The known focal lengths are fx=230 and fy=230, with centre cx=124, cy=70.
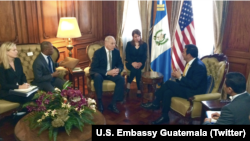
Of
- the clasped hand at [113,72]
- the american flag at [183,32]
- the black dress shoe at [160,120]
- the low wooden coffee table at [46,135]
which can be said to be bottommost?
the black dress shoe at [160,120]

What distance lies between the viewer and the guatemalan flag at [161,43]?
14.5 ft

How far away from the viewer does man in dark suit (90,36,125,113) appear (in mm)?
3709

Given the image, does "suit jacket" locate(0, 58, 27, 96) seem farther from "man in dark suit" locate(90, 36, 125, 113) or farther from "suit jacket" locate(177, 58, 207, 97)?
"suit jacket" locate(177, 58, 207, 97)

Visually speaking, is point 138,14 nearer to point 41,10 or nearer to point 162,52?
point 162,52

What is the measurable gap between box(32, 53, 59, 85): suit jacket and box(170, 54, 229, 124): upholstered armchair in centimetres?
186

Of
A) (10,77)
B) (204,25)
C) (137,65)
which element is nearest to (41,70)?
(10,77)

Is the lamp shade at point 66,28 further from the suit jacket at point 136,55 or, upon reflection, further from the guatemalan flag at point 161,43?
the guatemalan flag at point 161,43

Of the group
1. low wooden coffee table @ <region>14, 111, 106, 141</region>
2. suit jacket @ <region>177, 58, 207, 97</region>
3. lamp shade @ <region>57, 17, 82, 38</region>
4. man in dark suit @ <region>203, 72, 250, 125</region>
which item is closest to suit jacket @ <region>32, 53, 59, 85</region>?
lamp shade @ <region>57, 17, 82, 38</region>

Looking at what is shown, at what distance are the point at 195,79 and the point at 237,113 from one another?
1214 millimetres

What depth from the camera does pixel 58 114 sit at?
2.18 metres

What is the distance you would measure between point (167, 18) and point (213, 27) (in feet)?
3.02

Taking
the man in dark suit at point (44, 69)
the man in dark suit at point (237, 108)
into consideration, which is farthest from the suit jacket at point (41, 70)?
the man in dark suit at point (237, 108)

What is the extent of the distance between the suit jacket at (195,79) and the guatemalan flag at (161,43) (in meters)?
1.38

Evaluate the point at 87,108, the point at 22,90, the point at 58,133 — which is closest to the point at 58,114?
the point at 58,133
